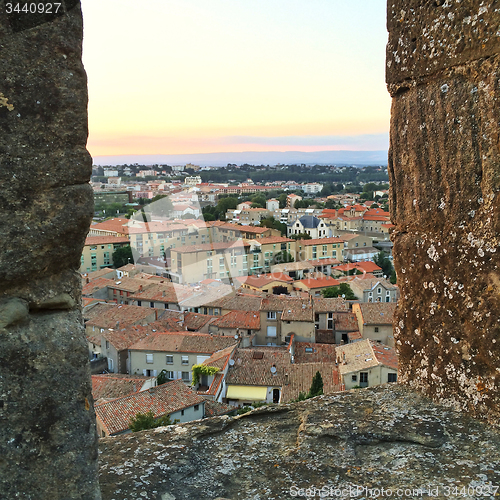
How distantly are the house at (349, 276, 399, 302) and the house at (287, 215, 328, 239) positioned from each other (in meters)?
22.6

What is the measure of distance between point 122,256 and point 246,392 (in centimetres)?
2979

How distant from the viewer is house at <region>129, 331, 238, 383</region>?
70.9ft

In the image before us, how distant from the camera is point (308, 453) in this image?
78.2 inches

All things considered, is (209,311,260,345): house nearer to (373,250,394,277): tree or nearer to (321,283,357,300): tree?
(321,283,357,300): tree

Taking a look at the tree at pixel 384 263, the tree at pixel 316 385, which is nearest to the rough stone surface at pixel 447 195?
the tree at pixel 316 385

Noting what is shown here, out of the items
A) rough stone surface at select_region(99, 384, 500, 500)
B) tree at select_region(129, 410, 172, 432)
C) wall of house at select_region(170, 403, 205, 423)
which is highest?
rough stone surface at select_region(99, 384, 500, 500)

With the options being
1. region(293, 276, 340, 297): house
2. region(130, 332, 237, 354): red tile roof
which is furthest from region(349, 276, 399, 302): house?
region(130, 332, 237, 354): red tile roof

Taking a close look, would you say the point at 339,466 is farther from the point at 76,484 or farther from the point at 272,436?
the point at 76,484

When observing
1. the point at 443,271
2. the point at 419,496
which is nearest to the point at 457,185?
the point at 443,271

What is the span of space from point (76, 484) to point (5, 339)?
42 centimetres

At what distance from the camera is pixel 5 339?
124 cm

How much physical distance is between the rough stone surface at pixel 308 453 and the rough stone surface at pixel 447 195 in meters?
0.21

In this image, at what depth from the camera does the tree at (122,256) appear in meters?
45.6

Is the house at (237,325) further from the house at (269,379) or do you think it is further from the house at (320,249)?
the house at (320,249)
